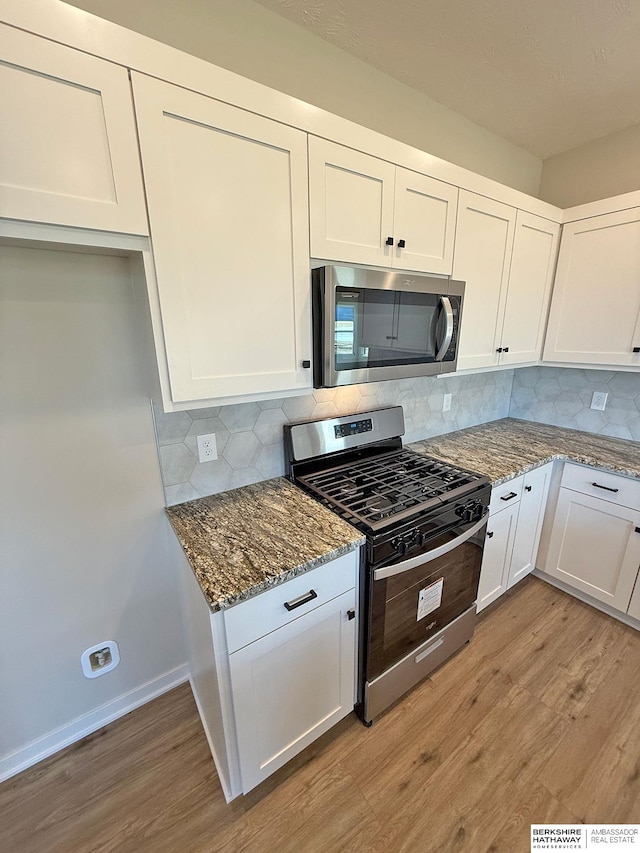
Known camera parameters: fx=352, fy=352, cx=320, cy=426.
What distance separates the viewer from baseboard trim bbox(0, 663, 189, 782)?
1.36 meters

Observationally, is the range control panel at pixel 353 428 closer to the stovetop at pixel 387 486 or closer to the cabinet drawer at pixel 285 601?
the stovetop at pixel 387 486

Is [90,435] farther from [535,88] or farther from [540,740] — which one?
[535,88]

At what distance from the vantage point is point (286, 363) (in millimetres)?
1280

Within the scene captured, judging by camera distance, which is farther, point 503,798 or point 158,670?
point 158,670

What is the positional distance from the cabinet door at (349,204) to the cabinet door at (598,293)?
1.41 meters

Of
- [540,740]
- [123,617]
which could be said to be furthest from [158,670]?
[540,740]

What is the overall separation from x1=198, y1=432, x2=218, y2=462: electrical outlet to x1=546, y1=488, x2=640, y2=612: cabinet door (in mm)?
1983

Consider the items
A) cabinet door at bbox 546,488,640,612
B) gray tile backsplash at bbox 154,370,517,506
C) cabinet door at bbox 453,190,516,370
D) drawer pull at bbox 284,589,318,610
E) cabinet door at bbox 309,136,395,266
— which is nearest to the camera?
drawer pull at bbox 284,589,318,610

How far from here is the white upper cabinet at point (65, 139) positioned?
2.59 ft

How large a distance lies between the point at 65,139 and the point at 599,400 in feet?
9.43

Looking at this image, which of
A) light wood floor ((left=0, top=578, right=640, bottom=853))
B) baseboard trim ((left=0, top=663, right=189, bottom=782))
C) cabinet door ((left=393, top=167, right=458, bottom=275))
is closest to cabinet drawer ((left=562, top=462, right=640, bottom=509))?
light wood floor ((left=0, top=578, right=640, bottom=853))

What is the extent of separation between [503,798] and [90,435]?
1.99 m

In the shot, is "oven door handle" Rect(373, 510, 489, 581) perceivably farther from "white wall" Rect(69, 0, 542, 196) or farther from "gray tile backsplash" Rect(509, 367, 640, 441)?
"white wall" Rect(69, 0, 542, 196)

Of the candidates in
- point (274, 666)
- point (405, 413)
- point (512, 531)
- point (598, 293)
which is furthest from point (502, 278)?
point (274, 666)
